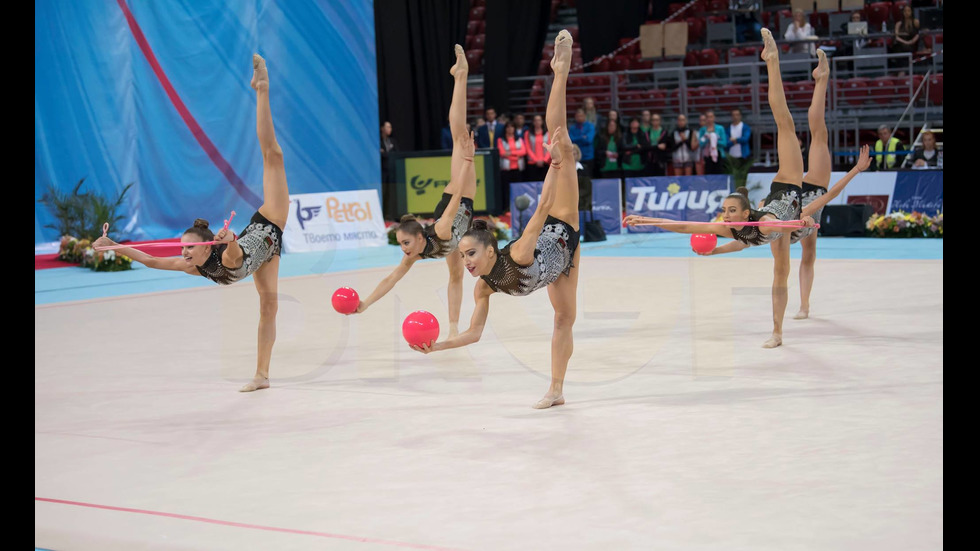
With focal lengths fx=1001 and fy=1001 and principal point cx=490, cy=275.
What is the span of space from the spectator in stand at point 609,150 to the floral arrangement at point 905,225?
4551mm

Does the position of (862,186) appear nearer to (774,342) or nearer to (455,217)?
(774,342)

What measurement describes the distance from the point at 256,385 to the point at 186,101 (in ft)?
35.5

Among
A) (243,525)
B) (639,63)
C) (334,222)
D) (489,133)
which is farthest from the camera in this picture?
(639,63)

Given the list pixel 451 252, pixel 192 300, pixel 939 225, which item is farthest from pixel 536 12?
pixel 451 252

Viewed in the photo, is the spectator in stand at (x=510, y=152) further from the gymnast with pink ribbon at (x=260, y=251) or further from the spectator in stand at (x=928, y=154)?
the gymnast with pink ribbon at (x=260, y=251)

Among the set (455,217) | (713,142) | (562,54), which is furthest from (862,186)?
(562,54)

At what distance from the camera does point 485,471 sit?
4699mm

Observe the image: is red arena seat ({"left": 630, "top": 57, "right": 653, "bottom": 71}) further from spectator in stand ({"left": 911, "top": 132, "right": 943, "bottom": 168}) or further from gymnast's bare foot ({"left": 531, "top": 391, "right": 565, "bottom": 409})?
gymnast's bare foot ({"left": 531, "top": 391, "right": 565, "bottom": 409})

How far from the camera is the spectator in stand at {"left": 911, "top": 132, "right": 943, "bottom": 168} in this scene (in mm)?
15445

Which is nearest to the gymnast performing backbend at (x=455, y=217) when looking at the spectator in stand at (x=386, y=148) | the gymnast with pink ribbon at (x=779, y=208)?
the gymnast with pink ribbon at (x=779, y=208)

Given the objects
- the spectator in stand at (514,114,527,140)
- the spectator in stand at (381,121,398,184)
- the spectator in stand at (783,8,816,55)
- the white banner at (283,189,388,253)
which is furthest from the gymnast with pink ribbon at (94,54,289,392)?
the spectator in stand at (783,8,816,55)

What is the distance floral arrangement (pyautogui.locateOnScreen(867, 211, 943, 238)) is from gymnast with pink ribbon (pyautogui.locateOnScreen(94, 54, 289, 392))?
1137cm

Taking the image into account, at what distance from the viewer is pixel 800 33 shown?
18406 millimetres
